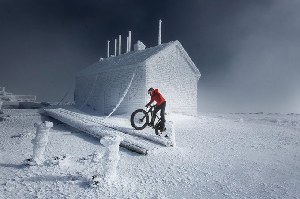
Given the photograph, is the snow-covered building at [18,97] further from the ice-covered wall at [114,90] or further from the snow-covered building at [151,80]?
the snow-covered building at [151,80]

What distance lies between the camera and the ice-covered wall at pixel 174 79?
16.2 meters

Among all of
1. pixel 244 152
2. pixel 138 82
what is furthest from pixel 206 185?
pixel 138 82

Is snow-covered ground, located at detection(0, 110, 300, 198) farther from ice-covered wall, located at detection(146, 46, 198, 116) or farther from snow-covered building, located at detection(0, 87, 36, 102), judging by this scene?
snow-covered building, located at detection(0, 87, 36, 102)

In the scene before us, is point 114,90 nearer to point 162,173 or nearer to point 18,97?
point 162,173

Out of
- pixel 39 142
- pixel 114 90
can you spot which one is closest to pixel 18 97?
pixel 114 90

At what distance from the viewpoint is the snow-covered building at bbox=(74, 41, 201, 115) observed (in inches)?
626

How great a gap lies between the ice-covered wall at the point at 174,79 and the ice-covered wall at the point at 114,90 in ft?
3.71

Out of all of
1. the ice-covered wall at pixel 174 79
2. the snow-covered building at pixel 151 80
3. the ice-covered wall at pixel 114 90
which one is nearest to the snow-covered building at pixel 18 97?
the ice-covered wall at pixel 114 90

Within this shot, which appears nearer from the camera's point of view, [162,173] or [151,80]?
[162,173]

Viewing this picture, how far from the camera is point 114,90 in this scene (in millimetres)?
18688

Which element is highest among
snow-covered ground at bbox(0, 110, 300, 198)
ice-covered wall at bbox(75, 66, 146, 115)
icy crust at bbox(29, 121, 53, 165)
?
ice-covered wall at bbox(75, 66, 146, 115)

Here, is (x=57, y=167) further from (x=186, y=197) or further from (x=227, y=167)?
(x=227, y=167)

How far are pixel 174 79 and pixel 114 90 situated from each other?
18.2ft

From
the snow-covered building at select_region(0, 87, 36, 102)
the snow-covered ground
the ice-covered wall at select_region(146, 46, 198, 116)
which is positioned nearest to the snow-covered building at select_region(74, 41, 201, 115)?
the ice-covered wall at select_region(146, 46, 198, 116)
